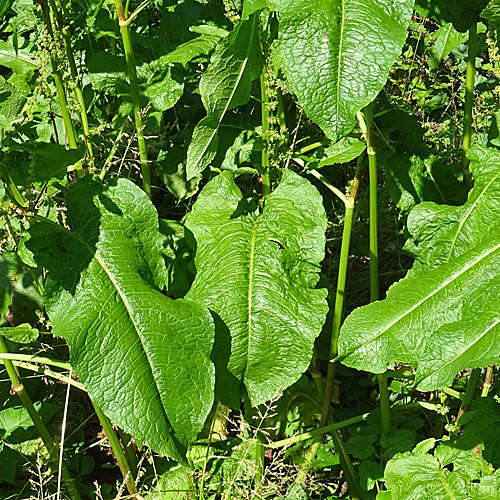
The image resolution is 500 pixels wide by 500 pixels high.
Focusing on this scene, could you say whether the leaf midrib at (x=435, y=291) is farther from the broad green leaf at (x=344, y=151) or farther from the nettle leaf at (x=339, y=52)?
the nettle leaf at (x=339, y=52)

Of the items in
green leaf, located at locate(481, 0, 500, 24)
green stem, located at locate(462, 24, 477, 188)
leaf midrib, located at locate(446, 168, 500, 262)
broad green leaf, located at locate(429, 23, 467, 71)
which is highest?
green leaf, located at locate(481, 0, 500, 24)

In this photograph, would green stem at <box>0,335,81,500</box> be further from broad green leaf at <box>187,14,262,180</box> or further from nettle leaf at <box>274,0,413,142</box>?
nettle leaf at <box>274,0,413,142</box>

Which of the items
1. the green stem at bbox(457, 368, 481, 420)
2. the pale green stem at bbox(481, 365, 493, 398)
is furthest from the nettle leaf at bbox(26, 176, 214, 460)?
the pale green stem at bbox(481, 365, 493, 398)

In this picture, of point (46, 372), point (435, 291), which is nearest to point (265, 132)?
point (435, 291)

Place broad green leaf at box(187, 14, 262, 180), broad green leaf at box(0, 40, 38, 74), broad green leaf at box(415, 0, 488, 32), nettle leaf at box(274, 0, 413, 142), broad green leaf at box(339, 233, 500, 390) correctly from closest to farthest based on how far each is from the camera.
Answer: nettle leaf at box(274, 0, 413, 142) → broad green leaf at box(339, 233, 500, 390) → broad green leaf at box(415, 0, 488, 32) → broad green leaf at box(187, 14, 262, 180) → broad green leaf at box(0, 40, 38, 74)

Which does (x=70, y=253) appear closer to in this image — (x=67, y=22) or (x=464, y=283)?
(x=67, y=22)

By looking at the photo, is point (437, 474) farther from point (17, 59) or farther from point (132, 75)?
point (17, 59)

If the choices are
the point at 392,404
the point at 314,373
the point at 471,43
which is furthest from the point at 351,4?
the point at 392,404
